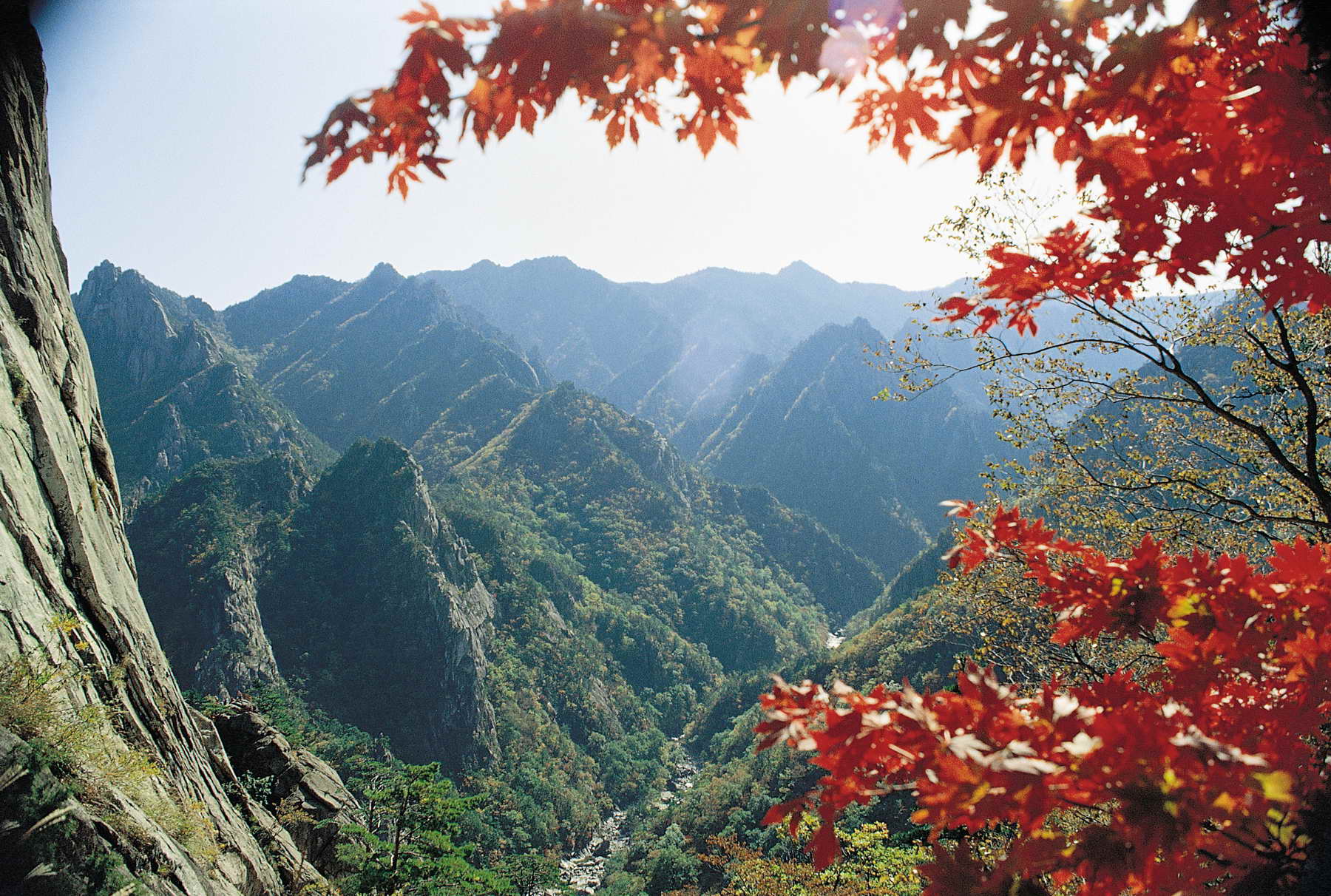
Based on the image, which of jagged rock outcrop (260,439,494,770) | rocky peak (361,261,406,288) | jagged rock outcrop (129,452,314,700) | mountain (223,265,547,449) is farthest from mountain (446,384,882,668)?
rocky peak (361,261,406,288)

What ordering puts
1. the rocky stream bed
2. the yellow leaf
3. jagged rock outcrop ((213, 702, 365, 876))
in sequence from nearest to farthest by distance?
1. the yellow leaf
2. jagged rock outcrop ((213, 702, 365, 876))
3. the rocky stream bed

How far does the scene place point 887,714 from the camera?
1.66 meters

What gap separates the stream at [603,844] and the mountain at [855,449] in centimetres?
8652

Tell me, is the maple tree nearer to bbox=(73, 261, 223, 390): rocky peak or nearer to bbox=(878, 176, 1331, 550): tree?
bbox=(878, 176, 1331, 550): tree

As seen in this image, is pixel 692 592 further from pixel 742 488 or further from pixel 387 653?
pixel 387 653

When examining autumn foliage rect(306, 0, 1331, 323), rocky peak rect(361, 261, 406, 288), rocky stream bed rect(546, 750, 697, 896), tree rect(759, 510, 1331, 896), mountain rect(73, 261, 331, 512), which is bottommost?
rocky stream bed rect(546, 750, 697, 896)

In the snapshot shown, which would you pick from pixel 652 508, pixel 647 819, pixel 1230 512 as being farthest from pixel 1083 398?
pixel 652 508

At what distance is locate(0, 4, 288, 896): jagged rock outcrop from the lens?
4617 millimetres

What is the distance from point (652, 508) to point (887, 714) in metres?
125

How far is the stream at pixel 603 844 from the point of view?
54.8 meters

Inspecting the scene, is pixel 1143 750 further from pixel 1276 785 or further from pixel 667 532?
pixel 667 532

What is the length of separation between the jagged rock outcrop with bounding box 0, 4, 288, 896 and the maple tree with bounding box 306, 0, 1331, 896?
5.00 meters

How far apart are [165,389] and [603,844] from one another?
9485 centimetres

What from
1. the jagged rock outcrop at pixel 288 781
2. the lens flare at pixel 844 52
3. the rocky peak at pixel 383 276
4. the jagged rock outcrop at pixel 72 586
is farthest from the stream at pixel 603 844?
the rocky peak at pixel 383 276
